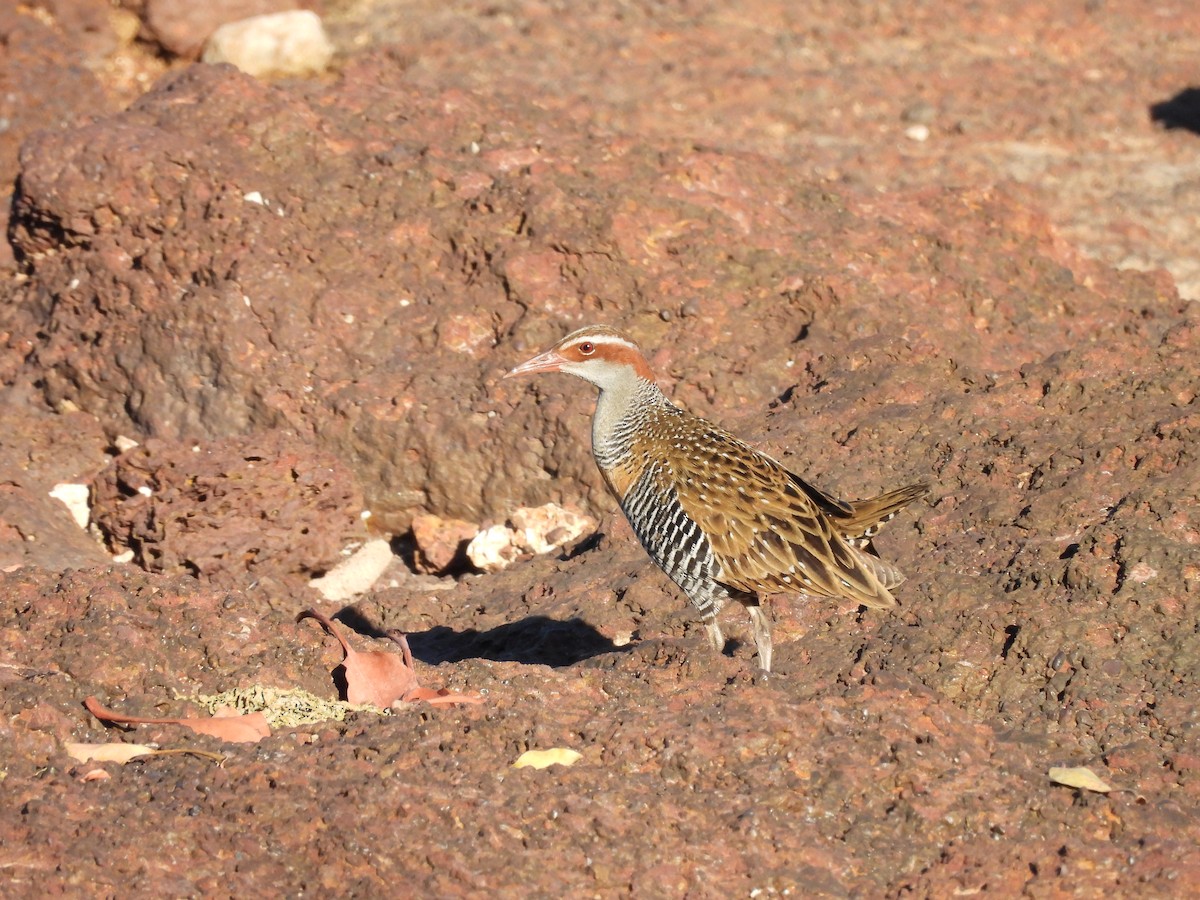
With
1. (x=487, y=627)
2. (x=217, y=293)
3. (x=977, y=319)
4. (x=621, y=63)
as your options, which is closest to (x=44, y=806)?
(x=487, y=627)

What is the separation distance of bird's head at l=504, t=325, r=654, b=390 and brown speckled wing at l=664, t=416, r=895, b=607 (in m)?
0.56

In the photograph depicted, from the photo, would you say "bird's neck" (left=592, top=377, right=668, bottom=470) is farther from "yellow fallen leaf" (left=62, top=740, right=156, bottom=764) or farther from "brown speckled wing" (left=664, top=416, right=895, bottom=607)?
"yellow fallen leaf" (left=62, top=740, right=156, bottom=764)

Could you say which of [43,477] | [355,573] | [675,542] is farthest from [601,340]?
[43,477]

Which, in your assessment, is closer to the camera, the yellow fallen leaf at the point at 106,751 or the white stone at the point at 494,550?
the yellow fallen leaf at the point at 106,751

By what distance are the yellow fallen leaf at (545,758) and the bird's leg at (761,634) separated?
1273mm

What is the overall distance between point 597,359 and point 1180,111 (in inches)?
374

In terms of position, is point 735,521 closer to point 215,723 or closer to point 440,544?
point 215,723

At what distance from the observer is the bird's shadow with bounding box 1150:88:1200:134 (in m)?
13.5

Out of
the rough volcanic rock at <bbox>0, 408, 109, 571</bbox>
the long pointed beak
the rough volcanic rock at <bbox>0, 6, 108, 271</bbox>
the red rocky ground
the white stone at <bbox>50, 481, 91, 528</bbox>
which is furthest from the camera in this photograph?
the rough volcanic rock at <bbox>0, 6, 108, 271</bbox>

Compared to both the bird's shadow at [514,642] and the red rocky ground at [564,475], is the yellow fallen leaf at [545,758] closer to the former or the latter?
the red rocky ground at [564,475]

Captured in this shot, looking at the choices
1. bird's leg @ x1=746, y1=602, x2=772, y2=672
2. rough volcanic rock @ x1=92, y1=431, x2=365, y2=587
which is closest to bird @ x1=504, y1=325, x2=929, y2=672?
bird's leg @ x1=746, y1=602, x2=772, y2=672

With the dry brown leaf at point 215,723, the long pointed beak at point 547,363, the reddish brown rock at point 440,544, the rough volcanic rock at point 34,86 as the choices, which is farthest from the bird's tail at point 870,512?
the rough volcanic rock at point 34,86

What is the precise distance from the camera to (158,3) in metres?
13.3

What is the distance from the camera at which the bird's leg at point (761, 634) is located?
18.6 ft
